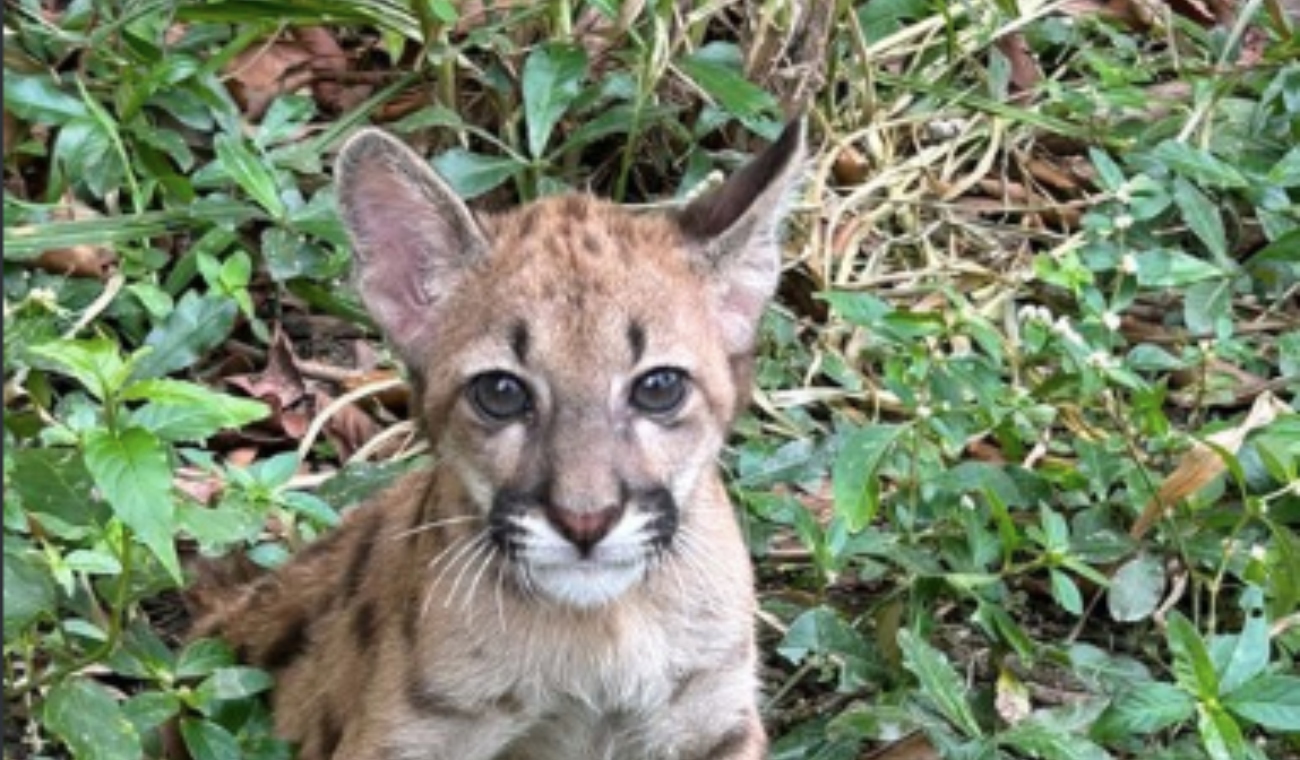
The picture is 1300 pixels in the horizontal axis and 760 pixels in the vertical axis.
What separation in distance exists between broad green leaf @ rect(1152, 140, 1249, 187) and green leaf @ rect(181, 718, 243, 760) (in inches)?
135

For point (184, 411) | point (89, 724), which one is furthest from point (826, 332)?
point (89, 724)

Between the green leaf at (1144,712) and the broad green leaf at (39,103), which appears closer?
the green leaf at (1144,712)

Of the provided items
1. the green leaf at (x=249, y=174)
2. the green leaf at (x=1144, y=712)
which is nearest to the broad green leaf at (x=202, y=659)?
the green leaf at (x=249, y=174)

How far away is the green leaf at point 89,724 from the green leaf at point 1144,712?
6.40 ft

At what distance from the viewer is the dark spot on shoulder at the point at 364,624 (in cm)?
546

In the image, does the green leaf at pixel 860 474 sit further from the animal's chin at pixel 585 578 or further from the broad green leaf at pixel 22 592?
the broad green leaf at pixel 22 592

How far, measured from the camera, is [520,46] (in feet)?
24.8

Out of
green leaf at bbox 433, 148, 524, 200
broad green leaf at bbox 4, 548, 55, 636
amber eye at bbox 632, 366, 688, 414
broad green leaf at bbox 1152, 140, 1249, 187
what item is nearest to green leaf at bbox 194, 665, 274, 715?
broad green leaf at bbox 4, 548, 55, 636

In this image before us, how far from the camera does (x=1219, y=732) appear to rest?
5375mm

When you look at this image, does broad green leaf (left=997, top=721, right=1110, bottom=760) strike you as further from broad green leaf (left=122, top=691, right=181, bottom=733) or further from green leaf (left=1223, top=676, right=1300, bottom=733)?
broad green leaf (left=122, top=691, right=181, bottom=733)

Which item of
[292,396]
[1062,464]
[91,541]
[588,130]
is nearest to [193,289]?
[292,396]

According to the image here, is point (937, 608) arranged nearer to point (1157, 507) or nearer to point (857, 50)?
point (1157, 507)

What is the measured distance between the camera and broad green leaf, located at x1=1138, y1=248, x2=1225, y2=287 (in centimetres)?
704

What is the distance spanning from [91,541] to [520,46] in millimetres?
2721
